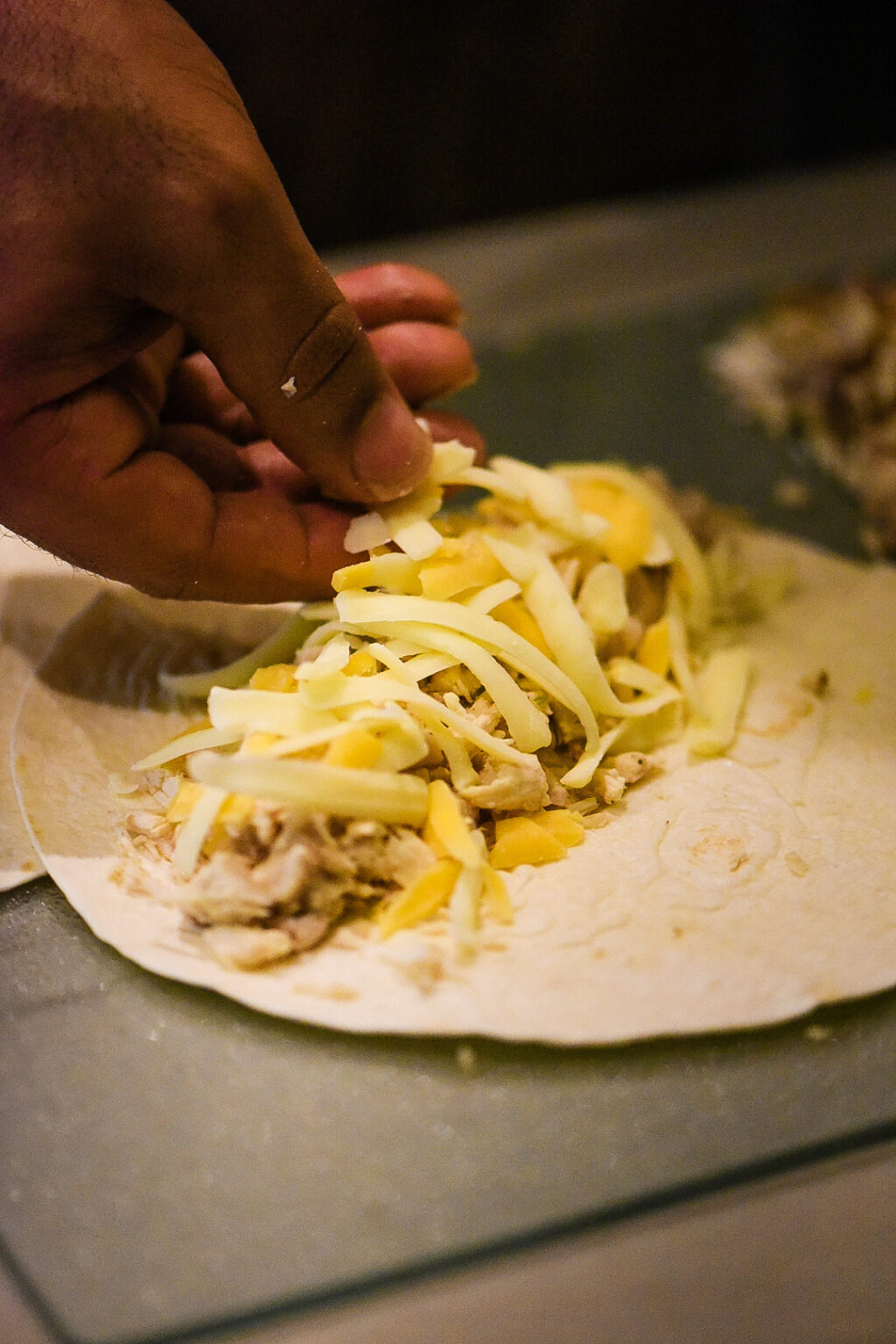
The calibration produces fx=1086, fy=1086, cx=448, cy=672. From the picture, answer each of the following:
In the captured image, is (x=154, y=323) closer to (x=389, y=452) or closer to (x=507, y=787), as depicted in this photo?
(x=389, y=452)

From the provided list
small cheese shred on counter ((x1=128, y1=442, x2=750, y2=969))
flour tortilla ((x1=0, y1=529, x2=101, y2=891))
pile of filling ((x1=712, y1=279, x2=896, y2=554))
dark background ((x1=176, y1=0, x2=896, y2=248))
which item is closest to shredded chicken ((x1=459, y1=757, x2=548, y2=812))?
small cheese shred on counter ((x1=128, y1=442, x2=750, y2=969))

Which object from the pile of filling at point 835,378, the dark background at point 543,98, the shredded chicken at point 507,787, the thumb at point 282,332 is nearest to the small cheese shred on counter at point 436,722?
the shredded chicken at point 507,787

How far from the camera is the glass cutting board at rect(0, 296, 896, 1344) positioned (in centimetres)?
129

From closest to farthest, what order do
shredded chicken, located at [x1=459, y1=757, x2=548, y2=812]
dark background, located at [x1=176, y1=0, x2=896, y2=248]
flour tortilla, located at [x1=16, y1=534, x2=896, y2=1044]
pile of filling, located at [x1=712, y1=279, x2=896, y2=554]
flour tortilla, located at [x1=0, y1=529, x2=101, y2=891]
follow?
flour tortilla, located at [x1=16, y1=534, x2=896, y2=1044] → shredded chicken, located at [x1=459, y1=757, x2=548, y2=812] → flour tortilla, located at [x1=0, y1=529, x2=101, y2=891] → pile of filling, located at [x1=712, y1=279, x2=896, y2=554] → dark background, located at [x1=176, y1=0, x2=896, y2=248]

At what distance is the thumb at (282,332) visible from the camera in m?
1.57

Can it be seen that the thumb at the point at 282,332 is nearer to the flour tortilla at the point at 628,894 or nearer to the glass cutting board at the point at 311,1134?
the flour tortilla at the point at 628,894

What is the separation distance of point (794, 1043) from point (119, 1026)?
3.18 feet

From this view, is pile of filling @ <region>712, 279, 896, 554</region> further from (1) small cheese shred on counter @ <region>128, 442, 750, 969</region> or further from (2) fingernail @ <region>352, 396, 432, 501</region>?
(2) fingernail @ <region>352, 396, 432, 501</region>

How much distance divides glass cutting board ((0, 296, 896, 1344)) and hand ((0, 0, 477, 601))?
703 millimetres

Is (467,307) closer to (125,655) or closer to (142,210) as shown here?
(125,655)

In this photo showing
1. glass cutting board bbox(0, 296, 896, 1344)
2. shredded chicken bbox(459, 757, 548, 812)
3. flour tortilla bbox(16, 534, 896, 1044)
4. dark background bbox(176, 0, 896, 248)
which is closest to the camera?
glass cutting board bbox(0, 296, 896, 1344)

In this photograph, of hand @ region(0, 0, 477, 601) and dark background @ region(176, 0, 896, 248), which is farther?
dark background @ region(176, 0, 896, 248)

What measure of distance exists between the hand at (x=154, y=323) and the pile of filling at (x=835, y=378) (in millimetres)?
1830

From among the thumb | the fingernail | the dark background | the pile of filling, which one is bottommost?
the pile of filling
